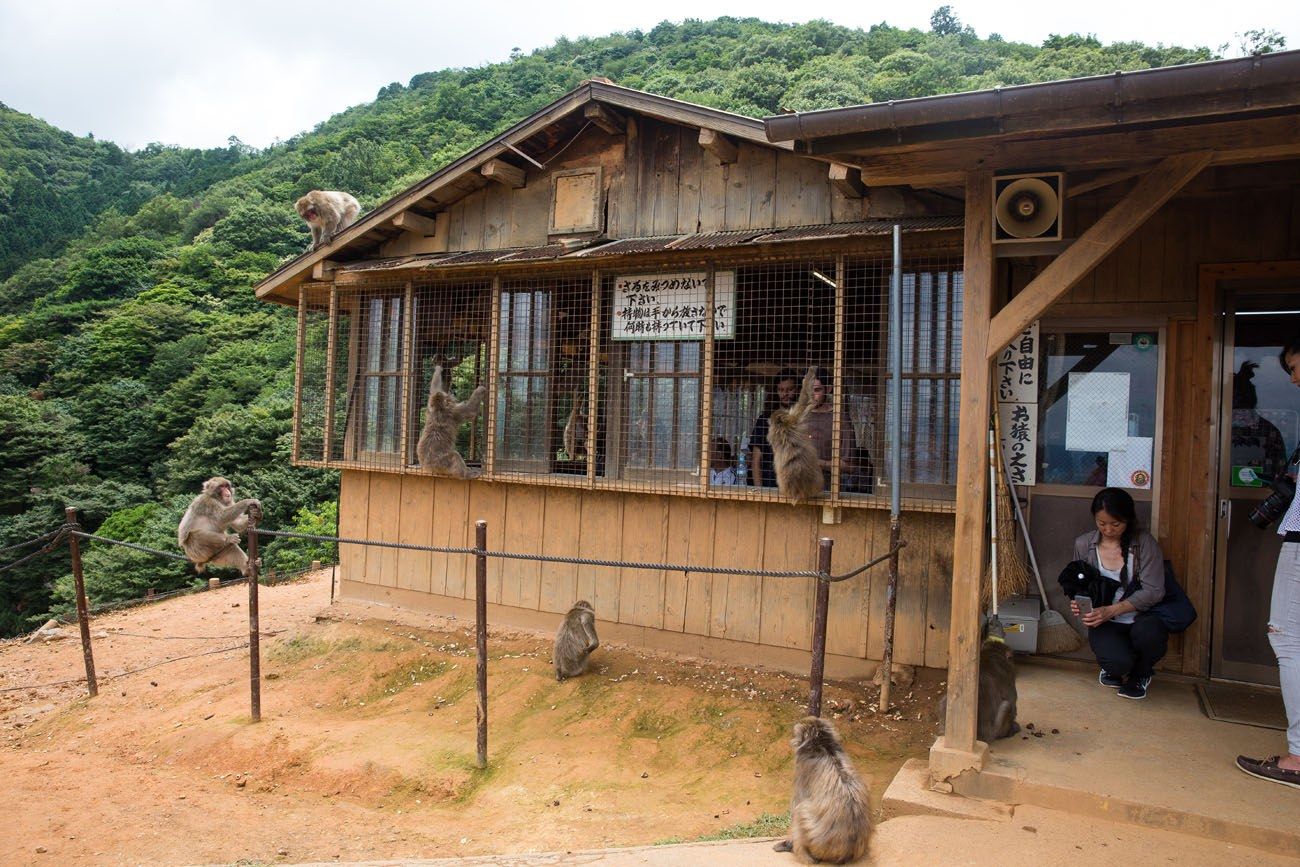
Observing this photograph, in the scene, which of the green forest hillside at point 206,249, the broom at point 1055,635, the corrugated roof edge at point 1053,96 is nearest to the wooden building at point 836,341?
the corrugated roof edge at point 1053,96

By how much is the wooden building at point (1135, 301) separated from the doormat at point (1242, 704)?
0.59 feet

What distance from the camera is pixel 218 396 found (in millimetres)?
29359

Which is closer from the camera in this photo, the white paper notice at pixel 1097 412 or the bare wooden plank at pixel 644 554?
the white paper notice at pixel 1097 412

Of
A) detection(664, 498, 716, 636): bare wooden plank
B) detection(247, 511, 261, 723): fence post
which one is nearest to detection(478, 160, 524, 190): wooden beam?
detection(664, 498, 716, 636): bare wooden plank

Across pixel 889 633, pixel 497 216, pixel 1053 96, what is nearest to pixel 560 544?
pixel 889 633

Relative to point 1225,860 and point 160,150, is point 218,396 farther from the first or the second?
point 160,150

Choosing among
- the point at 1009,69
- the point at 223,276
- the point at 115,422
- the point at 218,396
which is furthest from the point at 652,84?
→ the point at 115,422

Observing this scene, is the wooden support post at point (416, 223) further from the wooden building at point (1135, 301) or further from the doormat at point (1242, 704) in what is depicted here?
the doormat at point (1242, 704)

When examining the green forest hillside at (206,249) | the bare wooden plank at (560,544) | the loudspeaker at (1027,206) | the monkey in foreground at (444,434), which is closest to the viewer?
the loudspeaker at (1027,206)

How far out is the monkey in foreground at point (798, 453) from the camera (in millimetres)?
6480

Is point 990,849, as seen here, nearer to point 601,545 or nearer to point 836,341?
point 836,341

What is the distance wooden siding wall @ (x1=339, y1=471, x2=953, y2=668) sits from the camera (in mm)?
A: 6465

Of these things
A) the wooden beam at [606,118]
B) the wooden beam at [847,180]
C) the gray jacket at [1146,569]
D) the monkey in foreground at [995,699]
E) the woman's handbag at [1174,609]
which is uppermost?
the wooden beam at [606,118]

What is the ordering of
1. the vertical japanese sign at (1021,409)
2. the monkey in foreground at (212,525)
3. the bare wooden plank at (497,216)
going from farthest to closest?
the monkey in foreground at (212,525) < the bare wooden plank at (497,216) < the vertical japanese sign at (1021,409)
